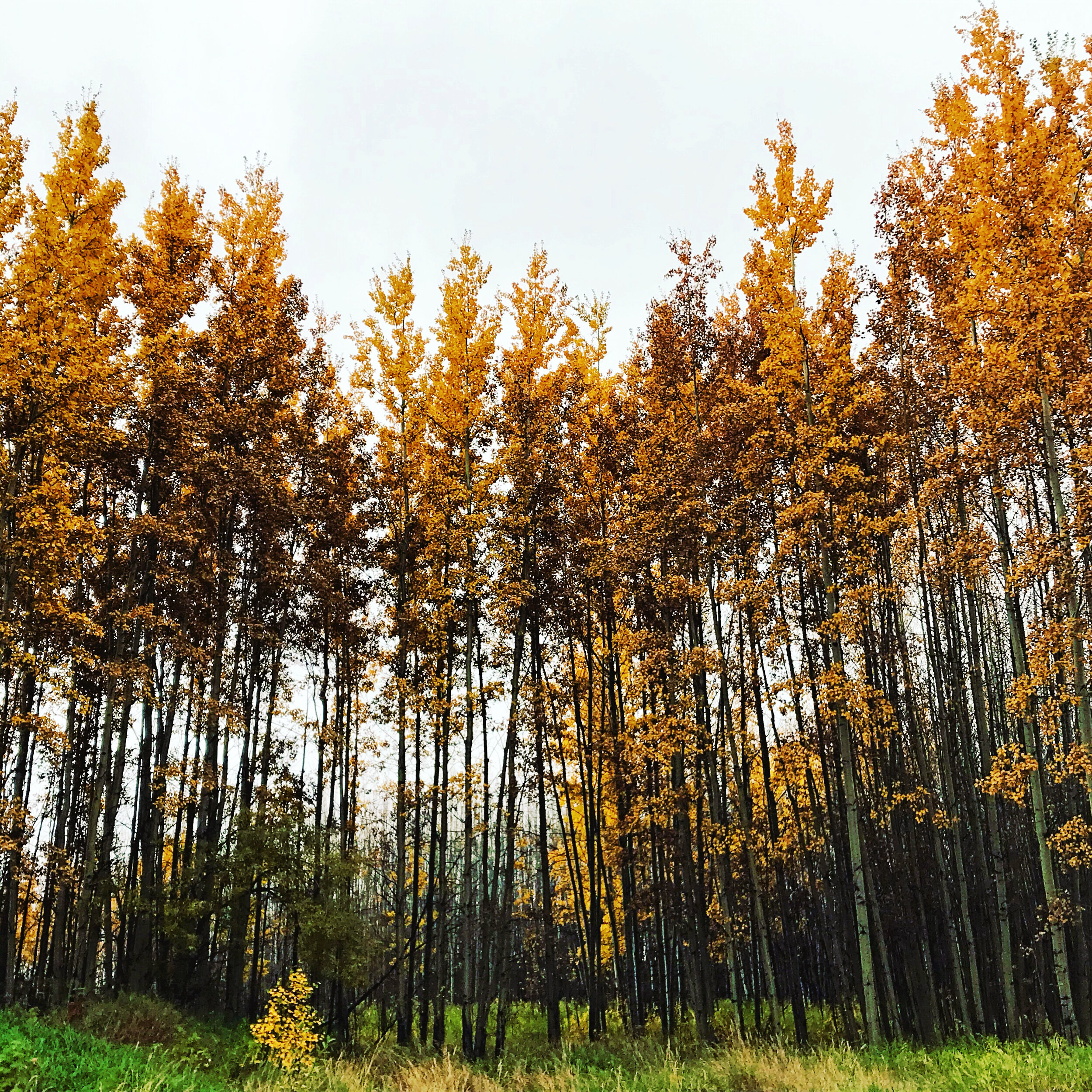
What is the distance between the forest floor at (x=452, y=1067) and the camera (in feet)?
23.9

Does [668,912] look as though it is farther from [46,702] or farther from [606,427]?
[46,702]

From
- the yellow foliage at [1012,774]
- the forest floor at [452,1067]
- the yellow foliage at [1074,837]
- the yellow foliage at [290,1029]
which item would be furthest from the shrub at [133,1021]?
the yellow foliage at [1074,837]

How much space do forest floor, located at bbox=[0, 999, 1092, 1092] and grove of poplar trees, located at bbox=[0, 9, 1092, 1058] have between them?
47.2 inches

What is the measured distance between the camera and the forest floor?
7.30m

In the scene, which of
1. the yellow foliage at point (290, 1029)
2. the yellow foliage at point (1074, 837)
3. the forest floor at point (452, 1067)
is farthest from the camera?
the yellow foliage at point (290, 1029)

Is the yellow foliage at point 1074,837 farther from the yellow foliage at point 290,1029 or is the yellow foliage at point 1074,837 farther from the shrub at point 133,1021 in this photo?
the shrub at point 133,1021

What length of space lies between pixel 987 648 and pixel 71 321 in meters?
18.0

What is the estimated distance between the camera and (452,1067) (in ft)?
34.5

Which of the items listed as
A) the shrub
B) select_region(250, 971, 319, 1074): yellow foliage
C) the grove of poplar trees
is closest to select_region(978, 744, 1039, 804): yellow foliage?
the grove of poplar trees

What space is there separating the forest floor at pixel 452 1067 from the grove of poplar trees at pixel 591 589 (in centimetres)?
120

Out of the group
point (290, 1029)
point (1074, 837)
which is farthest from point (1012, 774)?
point (290, 1029)

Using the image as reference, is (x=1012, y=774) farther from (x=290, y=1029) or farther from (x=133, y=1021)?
(x=133, y=1021)

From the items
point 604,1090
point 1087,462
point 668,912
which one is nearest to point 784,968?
point 668,912

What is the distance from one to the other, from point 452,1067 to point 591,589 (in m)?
8.69
